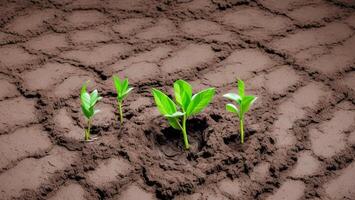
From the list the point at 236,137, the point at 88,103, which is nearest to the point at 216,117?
the point at 236,137

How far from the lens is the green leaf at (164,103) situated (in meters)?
1.84

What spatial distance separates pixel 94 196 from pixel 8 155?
446mm

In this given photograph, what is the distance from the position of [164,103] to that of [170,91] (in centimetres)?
38

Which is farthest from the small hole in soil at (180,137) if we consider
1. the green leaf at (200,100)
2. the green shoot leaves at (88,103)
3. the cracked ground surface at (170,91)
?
the green shoot leaves at (88,103)

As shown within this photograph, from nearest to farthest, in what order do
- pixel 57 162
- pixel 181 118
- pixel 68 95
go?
pixel 57 162 < pixel 181 118 < pixel 68 95

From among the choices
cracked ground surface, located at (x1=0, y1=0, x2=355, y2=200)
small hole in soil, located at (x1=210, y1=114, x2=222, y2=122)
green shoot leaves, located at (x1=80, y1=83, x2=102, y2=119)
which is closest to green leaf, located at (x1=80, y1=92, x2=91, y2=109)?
green shoot leaves, located at (x1=80, y1=83, x2=102, y2=119)

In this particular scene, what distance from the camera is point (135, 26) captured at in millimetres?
2691

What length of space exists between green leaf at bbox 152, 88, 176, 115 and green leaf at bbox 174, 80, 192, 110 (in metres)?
0.04

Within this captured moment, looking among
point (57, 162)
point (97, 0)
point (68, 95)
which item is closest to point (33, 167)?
point (57, 162)

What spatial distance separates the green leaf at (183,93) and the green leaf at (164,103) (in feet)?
0.13

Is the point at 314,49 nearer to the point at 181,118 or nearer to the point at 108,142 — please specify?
the point at 181,118

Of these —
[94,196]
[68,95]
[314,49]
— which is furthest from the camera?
[314,49]

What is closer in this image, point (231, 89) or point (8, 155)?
point (8, 155)

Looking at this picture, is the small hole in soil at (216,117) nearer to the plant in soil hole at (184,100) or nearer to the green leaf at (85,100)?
the plant in soil hole at (184,100)
